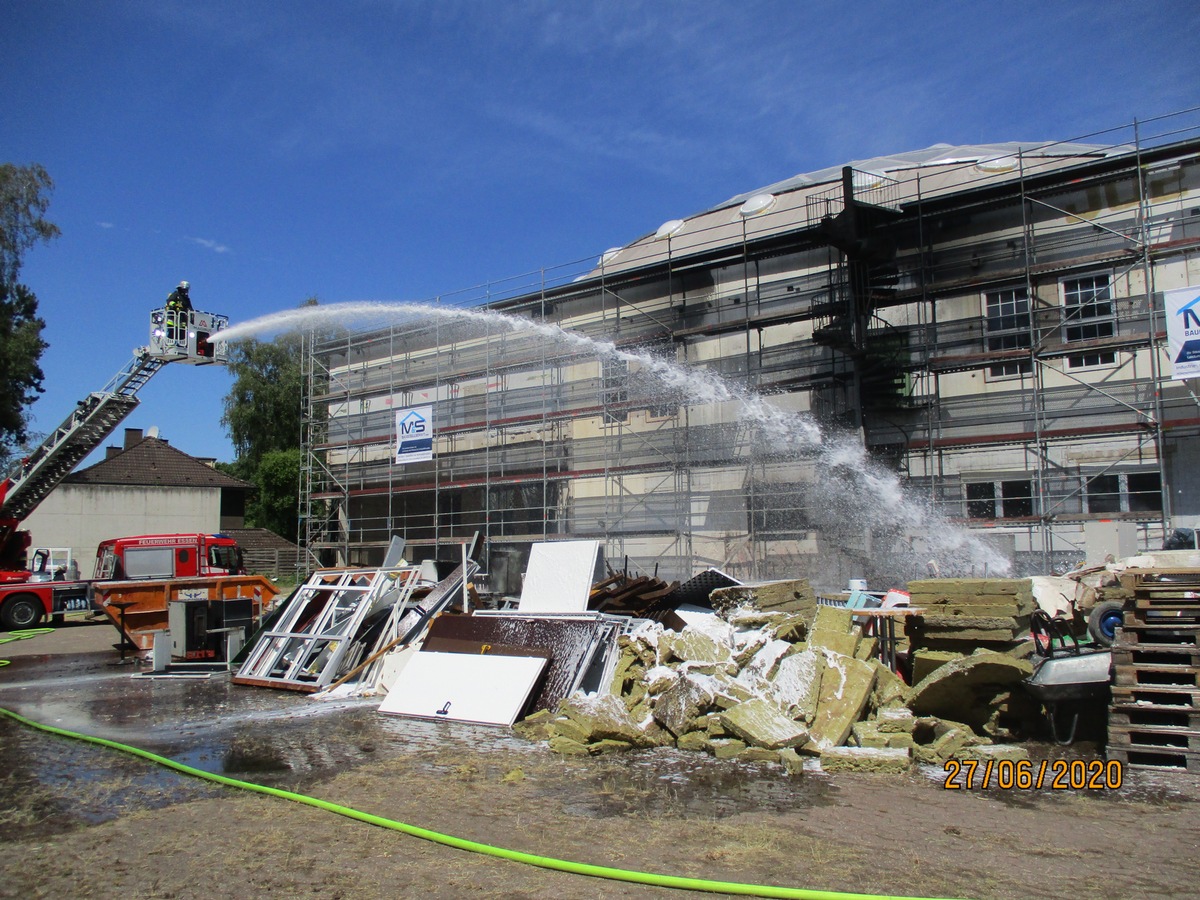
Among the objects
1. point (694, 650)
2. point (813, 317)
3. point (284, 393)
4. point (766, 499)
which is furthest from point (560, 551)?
point (284, 393)

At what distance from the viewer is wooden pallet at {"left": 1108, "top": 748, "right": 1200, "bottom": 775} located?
19.6 ft

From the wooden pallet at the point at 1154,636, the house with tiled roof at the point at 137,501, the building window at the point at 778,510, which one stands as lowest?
the wooden pallet at the point at 1154,636

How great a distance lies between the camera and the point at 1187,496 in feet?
49.1

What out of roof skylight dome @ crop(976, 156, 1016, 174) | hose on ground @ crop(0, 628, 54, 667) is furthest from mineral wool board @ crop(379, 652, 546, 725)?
roof skylight dome @ crop(976, 156, 1016, 174)

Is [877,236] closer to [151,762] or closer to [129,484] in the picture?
[151,762]

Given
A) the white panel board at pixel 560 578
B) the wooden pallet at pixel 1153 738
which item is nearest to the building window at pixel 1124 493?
the wooden pallet at pixel 1153 738

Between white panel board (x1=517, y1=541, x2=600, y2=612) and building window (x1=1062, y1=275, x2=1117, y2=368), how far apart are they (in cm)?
1122

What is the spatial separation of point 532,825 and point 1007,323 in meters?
15.9

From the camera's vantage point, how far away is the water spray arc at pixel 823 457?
53.6ft

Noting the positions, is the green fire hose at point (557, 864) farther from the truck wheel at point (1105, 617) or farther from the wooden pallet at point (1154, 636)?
the truck wheel at point (1105, 617)

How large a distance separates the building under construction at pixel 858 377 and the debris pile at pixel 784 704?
810 cm

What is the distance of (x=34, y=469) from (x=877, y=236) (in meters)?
20.6

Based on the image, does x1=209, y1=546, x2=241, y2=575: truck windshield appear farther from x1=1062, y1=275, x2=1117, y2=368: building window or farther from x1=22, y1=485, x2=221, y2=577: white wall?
x1=1062, y1=275, x2=1117, y2=368: building window
